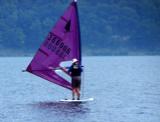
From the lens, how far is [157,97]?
38.2 m

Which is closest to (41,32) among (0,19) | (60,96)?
(0,19)

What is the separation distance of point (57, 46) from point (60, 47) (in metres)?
0.13

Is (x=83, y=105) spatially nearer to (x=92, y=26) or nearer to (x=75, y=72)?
(x=75, y=72)

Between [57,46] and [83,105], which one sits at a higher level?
[57,46]

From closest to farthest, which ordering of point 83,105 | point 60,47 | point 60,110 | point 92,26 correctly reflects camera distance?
point 60,110 → point 83,105 → point 60,47 → point 92,26

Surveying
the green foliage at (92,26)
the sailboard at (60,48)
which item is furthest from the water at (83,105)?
the green foliage at (92,26)

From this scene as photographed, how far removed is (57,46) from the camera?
117 ft

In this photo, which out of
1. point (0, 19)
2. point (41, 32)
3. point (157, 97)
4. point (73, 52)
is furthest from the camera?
point (0, 19)

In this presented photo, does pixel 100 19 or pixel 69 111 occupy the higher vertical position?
pixel 100 19

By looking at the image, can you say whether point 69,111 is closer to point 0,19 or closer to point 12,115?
point 12,115

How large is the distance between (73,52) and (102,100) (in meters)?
2.40

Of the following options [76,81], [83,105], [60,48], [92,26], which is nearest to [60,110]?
[83,105]

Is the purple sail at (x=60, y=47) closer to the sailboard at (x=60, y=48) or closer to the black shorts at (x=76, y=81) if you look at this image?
the sailboard at (x=60, y=48)

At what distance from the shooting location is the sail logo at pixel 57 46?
3572 centimetres
